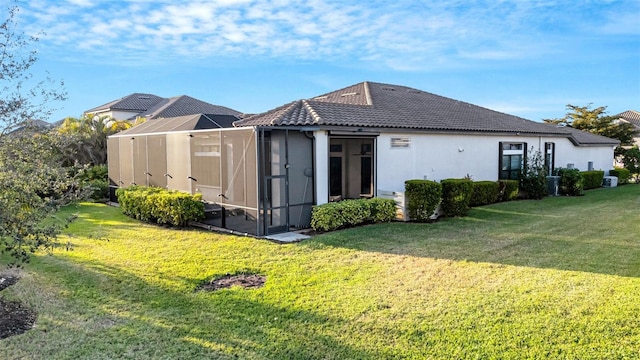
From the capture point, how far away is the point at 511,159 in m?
19.8

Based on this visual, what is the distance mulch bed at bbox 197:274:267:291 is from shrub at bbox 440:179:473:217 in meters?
7.88

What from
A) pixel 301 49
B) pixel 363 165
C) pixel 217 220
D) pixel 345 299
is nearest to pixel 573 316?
pixel 345 299

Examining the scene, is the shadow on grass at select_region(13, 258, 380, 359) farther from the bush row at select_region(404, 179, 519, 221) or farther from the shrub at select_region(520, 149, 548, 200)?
the shrub at select_region(520, 149, 548, 200)

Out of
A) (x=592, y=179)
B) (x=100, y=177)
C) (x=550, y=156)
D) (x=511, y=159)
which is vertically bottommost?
(x=592, y=179)

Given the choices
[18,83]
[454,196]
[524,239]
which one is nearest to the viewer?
[18,83]

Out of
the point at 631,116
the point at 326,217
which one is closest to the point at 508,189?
the point at 326,217

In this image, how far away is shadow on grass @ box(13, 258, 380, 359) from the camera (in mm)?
4816

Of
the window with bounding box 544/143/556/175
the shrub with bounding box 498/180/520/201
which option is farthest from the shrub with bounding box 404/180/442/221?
the window with bounding box 544/143/556/175

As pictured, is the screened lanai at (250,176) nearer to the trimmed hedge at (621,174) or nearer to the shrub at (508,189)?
the shrub at (508,189)

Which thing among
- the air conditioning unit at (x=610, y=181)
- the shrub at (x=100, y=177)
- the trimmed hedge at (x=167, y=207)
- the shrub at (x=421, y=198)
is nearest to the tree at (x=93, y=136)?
the shrub at (x=100, y=177)

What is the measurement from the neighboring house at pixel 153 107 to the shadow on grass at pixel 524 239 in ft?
90.7

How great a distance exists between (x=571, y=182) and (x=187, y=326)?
1995 centimetres

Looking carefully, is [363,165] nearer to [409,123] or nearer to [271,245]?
[409,123]

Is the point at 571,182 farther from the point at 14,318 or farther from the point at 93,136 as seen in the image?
the point at 93,136
